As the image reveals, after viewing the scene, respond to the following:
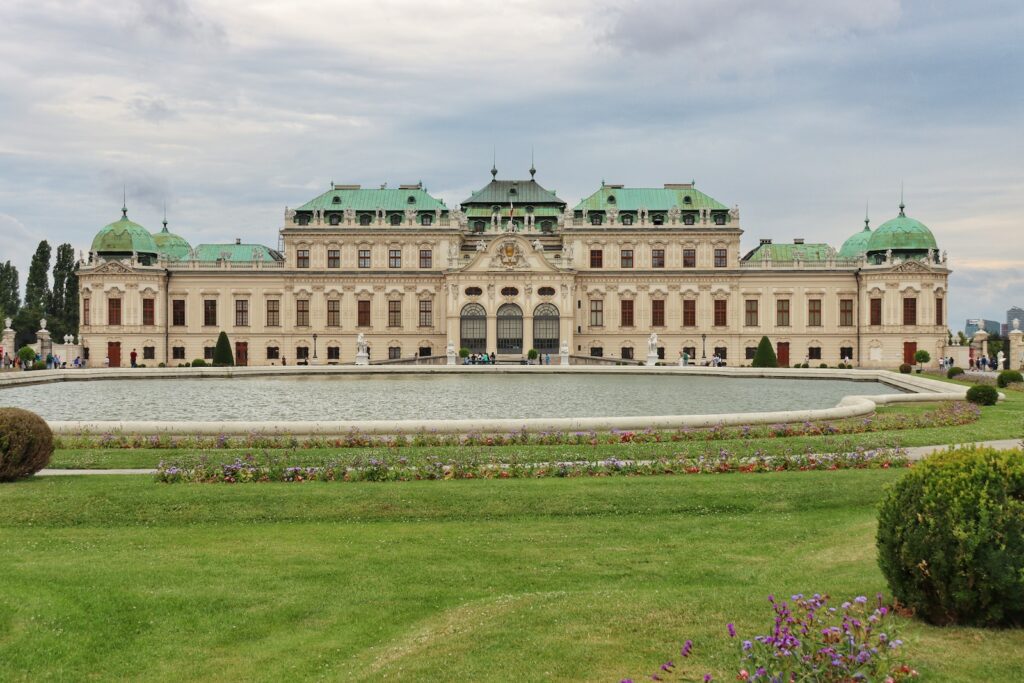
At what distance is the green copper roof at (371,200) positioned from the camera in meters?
81.6

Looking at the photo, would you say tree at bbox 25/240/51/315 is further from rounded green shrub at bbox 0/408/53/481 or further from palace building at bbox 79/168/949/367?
rounded green shrub at bbox 0/408/53/481

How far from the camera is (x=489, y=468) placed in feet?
55.3

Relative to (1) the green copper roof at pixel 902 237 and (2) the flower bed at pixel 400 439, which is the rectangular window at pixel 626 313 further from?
(2) the flower bed at pixel 400 439

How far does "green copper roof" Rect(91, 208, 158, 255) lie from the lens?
8088cm

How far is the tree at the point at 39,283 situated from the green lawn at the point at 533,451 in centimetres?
8056

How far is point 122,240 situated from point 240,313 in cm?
1215

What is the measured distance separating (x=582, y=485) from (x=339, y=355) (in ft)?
220

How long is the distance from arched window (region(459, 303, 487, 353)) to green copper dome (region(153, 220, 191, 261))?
28.5 m

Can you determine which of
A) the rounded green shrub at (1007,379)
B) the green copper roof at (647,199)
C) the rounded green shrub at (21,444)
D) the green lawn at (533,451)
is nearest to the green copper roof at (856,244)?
the green copper roof at (647,199)

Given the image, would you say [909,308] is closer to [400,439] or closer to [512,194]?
[512,194]

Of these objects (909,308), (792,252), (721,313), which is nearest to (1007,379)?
(909,308)

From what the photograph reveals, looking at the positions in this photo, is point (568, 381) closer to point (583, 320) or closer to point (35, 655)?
point (583, 320)

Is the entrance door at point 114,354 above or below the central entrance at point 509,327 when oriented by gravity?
below

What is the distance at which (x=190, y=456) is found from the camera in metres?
18.2
